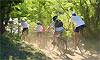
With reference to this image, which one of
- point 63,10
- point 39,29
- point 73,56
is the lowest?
point 73,56

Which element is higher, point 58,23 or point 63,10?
point 63,10

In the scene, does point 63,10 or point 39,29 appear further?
point 39,29

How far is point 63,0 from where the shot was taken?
893 centimetres

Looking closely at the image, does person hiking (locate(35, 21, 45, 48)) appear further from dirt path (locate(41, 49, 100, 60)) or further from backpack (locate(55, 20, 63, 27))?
dirt path (locate(41, 49, 100, 60))

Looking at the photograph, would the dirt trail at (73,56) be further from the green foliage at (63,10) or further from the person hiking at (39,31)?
the person hiking at (39,31)

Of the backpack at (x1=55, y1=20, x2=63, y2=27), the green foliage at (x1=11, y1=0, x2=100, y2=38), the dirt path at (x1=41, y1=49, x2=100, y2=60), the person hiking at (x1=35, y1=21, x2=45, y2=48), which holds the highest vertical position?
the green foliage at (x1=11, y1=0, x2=100, y2=38)

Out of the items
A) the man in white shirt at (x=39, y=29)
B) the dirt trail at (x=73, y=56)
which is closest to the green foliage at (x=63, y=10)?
the man in white shirt at (x=39, y=29)

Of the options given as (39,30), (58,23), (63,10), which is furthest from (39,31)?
(58,23)

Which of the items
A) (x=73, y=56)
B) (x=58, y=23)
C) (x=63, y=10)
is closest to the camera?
(x=73, y=56)

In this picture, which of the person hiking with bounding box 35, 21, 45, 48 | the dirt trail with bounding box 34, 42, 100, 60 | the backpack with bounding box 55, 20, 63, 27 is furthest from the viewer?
the person hiking with bounding box 35, 21, 45, 48

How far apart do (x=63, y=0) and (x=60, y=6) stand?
0.95 feet

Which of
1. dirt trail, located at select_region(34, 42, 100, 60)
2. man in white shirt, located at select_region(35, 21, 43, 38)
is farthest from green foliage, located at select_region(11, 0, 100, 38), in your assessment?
dirt trail, located at select_region(34, 42, 100, 60)

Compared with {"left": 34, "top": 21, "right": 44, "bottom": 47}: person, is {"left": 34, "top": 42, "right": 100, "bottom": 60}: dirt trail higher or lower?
lower

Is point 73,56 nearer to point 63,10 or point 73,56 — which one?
point 73,56
